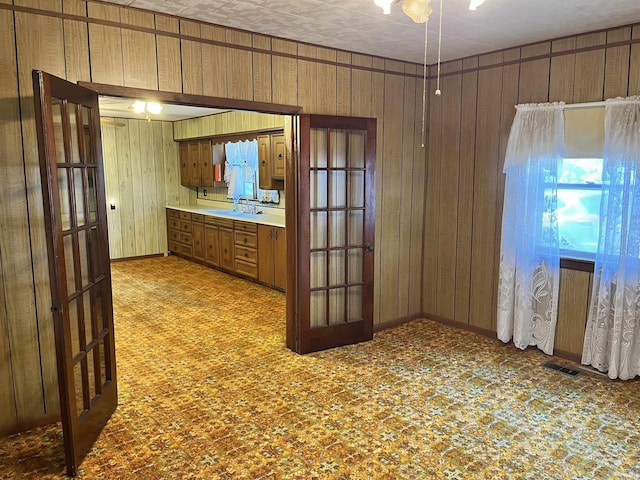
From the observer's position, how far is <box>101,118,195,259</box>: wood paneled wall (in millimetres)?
8141

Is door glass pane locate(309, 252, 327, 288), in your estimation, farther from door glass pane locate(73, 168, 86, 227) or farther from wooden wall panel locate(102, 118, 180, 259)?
wooden wall panel locate(102, 118, 180, 259)

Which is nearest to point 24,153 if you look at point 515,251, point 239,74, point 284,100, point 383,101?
point 239,74

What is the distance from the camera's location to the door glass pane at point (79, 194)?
2613 mm

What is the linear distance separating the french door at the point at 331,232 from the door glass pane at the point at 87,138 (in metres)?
1.63

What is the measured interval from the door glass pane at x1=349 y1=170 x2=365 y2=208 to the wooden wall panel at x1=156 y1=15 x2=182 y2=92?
1718 mm

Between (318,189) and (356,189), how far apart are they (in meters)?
0.39

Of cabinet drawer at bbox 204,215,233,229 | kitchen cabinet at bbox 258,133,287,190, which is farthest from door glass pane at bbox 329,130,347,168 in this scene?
cabinet drawer at bbox 204,215,233,229

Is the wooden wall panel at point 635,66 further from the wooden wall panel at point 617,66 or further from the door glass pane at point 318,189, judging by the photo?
the door glass pane at point 318,189

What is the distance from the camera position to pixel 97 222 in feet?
9.41

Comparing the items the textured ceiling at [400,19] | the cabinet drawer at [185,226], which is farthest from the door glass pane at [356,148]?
the cabinet drawer at [185,226]

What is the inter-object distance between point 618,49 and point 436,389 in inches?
113

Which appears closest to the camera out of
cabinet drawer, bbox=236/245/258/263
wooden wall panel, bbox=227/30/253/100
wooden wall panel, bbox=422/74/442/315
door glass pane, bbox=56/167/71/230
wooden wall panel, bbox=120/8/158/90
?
door glass pane, bbox=56/167/71/230

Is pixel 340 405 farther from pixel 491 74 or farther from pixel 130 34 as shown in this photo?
pixel 491 74

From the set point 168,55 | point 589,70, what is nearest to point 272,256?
point 168,55
